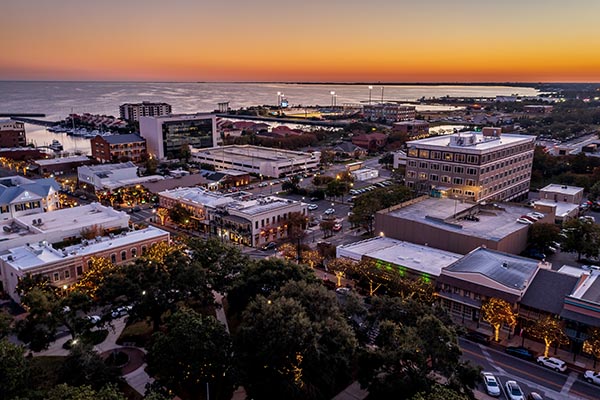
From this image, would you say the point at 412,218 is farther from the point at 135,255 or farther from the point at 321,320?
the point at 135,255

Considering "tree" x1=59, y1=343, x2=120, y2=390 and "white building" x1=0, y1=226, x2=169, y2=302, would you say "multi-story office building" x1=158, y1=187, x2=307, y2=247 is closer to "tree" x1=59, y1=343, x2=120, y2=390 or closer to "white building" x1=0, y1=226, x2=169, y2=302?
"white building" x1=0, y1=226, x2=169, y2=302

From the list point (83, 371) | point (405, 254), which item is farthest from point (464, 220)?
point (83, 371)

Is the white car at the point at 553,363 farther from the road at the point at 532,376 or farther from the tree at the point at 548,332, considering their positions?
the tree at the point at 548,332

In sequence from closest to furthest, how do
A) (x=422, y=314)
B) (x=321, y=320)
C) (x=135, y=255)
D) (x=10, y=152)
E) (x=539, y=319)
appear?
(x=321, y=320) → (x=422, y=314) → (x=539, y=319) → (x=135, y=255) → (x=10, y=152)

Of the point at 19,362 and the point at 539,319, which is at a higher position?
the point at 19,362

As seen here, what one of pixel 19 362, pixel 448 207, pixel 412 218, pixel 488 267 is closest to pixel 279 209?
pixel 412 218
